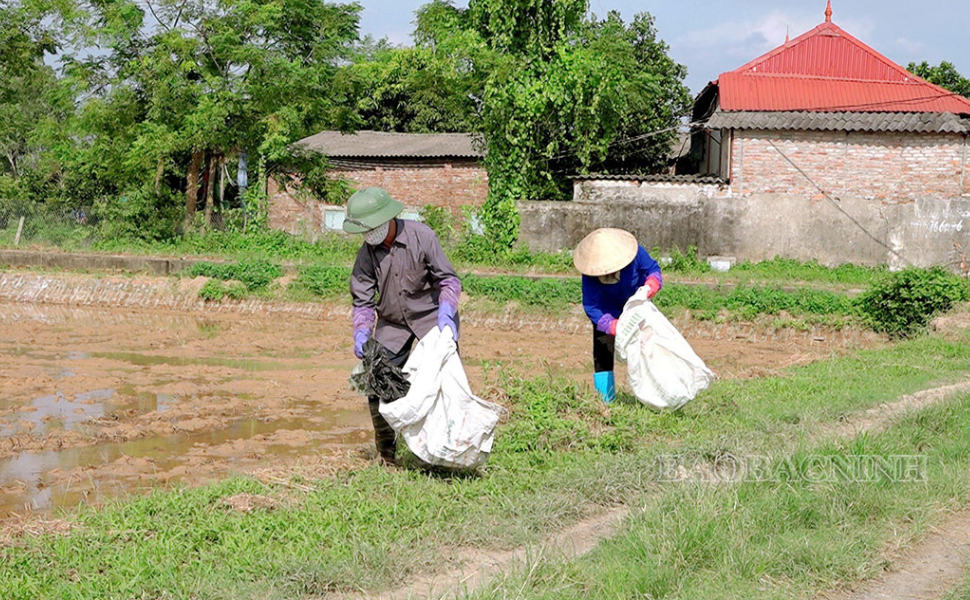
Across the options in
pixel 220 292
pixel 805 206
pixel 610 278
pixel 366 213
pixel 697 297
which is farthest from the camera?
pixel 805 206

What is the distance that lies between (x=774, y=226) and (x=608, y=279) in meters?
12.3

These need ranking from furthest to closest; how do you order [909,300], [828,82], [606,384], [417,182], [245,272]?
[417,182]
[828,82]
[245,272]
[909,300]
[606,384]

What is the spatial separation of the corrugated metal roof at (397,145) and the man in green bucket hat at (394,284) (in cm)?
2140

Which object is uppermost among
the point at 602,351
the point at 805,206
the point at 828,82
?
the point at 828,82

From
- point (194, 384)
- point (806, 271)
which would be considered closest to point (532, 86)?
point (806, 271)

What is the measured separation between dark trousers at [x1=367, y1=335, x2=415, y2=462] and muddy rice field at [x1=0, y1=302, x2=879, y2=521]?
275mm

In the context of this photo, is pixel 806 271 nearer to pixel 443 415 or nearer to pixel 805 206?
pixel 805 206

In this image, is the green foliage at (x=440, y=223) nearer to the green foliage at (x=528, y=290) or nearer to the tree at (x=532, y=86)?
the tree at (x=532, y=86)

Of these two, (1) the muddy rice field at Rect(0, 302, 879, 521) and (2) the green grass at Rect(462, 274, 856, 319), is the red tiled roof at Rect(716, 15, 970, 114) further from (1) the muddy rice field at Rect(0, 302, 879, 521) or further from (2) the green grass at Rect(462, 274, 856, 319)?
(1) the muddy rice field at Rect(0, 302, 879, 521)

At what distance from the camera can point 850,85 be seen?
2372 cm

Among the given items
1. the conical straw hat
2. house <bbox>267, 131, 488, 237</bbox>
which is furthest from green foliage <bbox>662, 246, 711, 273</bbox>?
the conical straw hat

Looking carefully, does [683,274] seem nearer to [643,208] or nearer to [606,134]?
[643,208]

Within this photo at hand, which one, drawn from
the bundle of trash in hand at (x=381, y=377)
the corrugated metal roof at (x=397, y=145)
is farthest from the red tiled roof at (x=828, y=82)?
the bundle of trash in hand at (x=381, y=377)

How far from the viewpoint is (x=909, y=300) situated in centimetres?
1344
